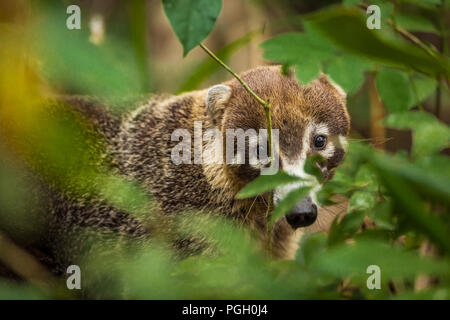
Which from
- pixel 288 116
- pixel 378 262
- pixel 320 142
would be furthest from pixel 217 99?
pixel 378 262

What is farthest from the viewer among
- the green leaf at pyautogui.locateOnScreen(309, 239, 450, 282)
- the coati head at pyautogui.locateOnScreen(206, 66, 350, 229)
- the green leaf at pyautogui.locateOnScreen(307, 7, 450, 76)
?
the coati head at pyautogui.locateOnScreen(206, 66, 350, 229)

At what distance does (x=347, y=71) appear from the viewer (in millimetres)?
2400

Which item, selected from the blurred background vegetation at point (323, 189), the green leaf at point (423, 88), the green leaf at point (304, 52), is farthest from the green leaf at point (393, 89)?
the green leaf at point (423, 88)

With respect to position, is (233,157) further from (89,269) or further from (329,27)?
(329,27)

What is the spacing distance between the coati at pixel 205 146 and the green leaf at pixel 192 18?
859 mm

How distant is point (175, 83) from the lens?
6.58 metres

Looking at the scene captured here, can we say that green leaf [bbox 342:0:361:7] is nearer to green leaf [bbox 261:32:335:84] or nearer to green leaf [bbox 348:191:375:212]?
green leaf [bbox 261:32:335:84]

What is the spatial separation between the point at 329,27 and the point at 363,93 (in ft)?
18.0

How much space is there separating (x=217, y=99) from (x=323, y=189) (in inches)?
55.4

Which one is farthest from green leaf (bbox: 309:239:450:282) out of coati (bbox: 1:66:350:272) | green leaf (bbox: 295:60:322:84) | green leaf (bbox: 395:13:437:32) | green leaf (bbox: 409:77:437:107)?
green leaf (bbox: 395:13:437:32)

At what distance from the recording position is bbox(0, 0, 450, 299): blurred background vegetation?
4.03 feet
